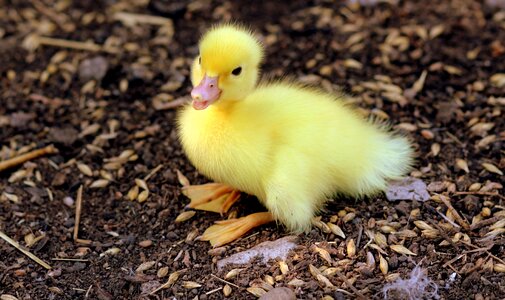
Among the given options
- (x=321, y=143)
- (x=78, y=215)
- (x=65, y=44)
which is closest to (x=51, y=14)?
(x=65, y=44)

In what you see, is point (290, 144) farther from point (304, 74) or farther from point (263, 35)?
point (263, 35)

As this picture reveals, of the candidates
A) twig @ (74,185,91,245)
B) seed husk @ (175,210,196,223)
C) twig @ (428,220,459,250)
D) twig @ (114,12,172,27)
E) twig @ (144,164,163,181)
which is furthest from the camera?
twig @ (114,12,172,27)

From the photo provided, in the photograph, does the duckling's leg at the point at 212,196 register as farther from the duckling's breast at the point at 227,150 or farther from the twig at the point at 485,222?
the twig at the point at 485,222

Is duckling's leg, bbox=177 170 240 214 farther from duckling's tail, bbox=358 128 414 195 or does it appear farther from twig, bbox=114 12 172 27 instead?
twig, bbox=114 12 172 27

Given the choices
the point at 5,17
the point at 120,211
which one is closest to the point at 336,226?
the point at 120,211

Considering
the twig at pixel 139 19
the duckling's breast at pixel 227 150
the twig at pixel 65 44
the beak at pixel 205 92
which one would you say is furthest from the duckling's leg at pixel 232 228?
the twig at pixel 139 19

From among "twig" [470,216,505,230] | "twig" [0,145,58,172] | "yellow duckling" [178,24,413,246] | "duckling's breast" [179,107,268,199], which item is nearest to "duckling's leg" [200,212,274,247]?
"yellow duckling" [178,24,413,246]

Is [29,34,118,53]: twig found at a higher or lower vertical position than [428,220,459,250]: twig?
higher
